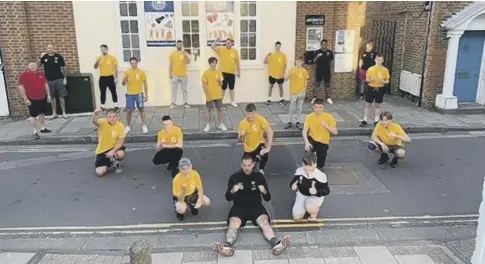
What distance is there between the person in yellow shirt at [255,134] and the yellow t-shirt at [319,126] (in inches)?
36.0

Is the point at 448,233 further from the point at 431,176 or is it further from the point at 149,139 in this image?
the point at 149,139

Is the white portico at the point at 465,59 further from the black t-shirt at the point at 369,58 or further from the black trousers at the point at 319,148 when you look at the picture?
the black trousers at the point at 319,148

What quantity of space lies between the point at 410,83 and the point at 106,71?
9522 mm

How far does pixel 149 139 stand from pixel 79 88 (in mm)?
3563

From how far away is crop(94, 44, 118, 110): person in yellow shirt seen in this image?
41.3 feet


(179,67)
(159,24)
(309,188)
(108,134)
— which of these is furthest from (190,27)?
(309,188)

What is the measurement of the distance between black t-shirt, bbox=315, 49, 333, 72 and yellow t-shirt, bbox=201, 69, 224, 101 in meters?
4.17

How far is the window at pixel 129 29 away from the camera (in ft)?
43.8

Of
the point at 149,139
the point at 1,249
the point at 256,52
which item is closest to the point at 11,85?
the point at 149,139

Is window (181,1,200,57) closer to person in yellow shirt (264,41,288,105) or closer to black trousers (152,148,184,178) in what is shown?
person in yellow shirt (264,41,288,105)

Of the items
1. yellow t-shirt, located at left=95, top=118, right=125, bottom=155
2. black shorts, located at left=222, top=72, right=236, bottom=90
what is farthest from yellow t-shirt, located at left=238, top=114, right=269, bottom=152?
black shorts, located at left=222, top=72, right=236, bottom=90

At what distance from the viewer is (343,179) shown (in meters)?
8.38

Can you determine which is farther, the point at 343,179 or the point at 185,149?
the point at 185,149

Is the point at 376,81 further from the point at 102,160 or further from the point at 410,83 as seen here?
the point at 102,160
